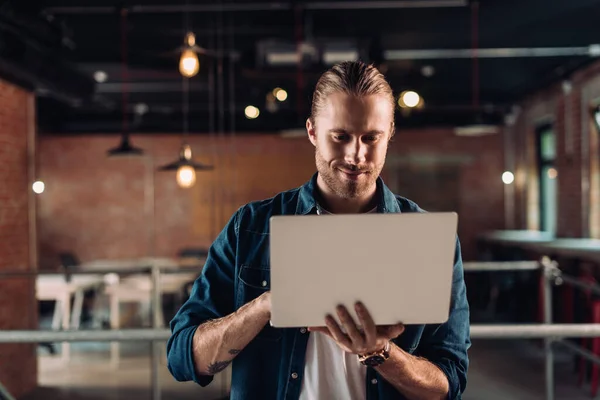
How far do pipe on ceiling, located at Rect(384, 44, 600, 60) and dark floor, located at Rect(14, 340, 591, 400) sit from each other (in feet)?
10.5

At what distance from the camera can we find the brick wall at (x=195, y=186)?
10102 mm

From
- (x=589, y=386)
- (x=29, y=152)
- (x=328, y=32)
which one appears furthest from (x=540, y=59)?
(x=29, y=152)

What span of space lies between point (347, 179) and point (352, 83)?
18 centimetres

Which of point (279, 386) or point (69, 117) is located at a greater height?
point (69, 117)

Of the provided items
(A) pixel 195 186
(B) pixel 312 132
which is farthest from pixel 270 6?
(A) pixel 195 186

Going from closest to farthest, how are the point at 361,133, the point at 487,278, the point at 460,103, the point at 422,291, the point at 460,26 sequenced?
the point at 422,291
the point at 361,133
the point at 460,26
the point at 487,278
the point at 460,103

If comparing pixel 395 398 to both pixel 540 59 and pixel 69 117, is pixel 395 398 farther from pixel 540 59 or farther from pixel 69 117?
pixel 69 117

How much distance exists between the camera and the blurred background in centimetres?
518

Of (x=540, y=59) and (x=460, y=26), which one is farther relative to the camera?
(x=540, y=59)

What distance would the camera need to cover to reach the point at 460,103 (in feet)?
32.6

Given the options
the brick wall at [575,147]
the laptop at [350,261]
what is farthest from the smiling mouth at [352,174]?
the brick wall at [575,147]

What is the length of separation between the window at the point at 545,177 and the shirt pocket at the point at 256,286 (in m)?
Answer: 8.40

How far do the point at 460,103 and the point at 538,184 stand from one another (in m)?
1.72

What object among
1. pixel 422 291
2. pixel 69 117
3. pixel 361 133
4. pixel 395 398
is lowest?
pixel 395 398
